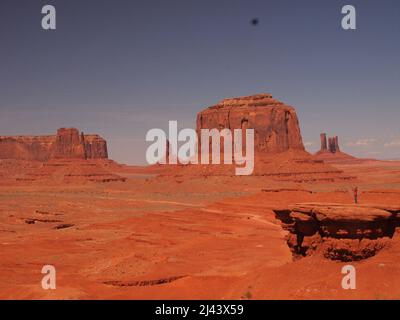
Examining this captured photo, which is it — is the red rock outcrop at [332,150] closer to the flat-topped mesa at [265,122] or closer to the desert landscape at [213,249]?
the flat-topped mesa at [265,122]

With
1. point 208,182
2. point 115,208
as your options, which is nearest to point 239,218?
point 115,208

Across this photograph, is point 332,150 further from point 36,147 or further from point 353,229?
point 353,229

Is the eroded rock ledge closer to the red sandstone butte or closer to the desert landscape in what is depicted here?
the desert landscape

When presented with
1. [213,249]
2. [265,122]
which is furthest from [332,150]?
[213,249]

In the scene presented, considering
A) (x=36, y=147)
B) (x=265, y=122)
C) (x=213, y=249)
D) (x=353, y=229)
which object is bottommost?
(x=213, y=249)

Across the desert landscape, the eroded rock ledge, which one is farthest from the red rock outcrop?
the eroded rock ledge

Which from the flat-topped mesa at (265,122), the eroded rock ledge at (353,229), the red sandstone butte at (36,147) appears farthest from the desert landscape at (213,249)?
the red sandstone butte at (36,147)
